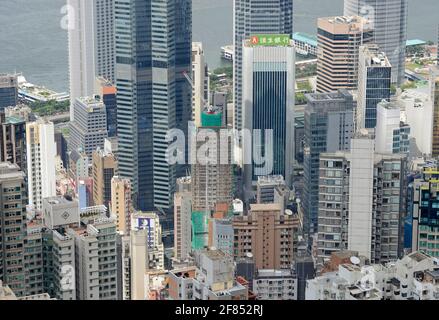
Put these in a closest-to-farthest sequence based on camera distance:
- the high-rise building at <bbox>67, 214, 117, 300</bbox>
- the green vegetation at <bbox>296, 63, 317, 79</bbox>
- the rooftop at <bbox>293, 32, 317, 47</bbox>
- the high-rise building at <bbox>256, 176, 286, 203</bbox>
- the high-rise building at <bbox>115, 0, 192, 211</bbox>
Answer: the high-rise building at <bbox>67, 214, 117, 300</bbox> → the high-rise building at <bbox>256, 176, 286, 203</bbox> → the high-rise building at <bbox>115, 0, 192, 211</bbox> → the green vegetation at <bbox>296, 63, 317, 79</bbox> → the rooftop at <bbox>293, 32, 317, 47</bbox>

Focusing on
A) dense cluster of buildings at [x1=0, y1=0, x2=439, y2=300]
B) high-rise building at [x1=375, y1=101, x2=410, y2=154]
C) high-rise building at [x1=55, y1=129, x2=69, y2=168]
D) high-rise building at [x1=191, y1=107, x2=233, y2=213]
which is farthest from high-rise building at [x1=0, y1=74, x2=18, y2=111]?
high-rise building at [x1=375, y1=101, x2=410, y2=154]

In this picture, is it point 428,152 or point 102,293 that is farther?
point 428,152

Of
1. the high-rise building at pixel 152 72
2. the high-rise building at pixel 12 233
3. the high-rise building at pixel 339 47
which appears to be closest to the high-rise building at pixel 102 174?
the high-rise building at pixel 152 72

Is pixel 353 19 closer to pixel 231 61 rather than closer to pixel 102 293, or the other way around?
pixel 231 61

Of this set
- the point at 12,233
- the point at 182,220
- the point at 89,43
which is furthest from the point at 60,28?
the point at 12,233

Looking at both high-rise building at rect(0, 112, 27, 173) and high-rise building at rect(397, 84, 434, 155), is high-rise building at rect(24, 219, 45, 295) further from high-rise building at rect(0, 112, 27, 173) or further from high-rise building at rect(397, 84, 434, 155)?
high-rise building at rect(397, 84, 434, 155)

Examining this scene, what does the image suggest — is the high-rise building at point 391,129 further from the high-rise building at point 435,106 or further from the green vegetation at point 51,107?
the green vegetation at point 51,107

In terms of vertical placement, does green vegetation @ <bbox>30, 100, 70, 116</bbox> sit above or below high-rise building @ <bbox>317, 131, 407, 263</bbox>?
above

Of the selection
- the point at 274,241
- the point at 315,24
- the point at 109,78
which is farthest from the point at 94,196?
the point at 315,24
